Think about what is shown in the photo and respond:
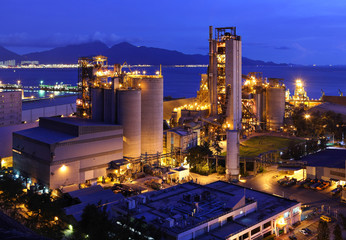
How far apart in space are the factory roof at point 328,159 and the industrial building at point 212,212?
7.90 meters

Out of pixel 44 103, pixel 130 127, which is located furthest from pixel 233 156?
pixel 44 103

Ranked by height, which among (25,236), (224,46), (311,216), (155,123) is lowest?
(311,216)

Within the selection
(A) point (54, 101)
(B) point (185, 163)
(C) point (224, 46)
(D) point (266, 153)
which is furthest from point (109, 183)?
(A) point (54, 101)

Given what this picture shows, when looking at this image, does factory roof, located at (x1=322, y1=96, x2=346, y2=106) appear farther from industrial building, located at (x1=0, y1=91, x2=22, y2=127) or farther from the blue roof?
the blue roof

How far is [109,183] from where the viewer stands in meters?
26.5

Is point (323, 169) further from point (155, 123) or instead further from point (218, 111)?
point (218, 111)

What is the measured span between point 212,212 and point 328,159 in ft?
47.9

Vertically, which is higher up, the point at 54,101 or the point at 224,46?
the point at 224,46

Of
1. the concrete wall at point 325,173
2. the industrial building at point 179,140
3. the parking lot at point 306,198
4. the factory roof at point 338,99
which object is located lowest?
the parking lot at point 306,198

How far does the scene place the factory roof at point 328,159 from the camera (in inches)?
1048

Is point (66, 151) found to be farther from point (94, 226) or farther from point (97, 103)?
point (94, 226)

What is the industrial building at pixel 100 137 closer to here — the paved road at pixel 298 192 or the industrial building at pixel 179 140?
the industrial building at pixel 179 140

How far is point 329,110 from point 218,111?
13.9 m

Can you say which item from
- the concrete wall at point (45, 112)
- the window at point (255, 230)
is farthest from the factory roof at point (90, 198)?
the concrete wall at point (45, 112)
